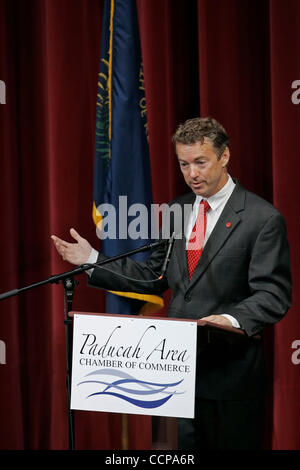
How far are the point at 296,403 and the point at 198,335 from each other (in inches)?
43.3

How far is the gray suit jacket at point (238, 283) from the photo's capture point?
6.70 feet

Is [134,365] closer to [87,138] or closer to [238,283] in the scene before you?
[238,283]

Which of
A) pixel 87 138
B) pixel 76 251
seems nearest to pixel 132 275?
pixel 76 251

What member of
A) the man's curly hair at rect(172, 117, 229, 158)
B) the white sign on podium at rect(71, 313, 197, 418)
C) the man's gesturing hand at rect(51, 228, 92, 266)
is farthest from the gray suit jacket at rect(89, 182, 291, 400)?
the man's gesturing hand at rect(51, 228, 92, 266)

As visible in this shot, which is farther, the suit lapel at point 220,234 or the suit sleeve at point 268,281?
the suit lapel at point 220,234

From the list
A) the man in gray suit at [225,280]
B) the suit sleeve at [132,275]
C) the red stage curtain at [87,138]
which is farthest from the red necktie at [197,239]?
the red stage curtain at [87,138]

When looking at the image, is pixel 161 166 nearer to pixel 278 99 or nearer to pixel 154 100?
pixel 154 100

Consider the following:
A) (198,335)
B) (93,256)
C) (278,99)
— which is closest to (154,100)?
(278,99)

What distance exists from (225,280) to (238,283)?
0.04m

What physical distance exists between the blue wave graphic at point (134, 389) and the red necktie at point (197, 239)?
0.48 m

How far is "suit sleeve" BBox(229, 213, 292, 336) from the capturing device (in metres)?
1.97

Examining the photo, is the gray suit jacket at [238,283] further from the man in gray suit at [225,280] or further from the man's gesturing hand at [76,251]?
the man's gesturing hand at [76,251]

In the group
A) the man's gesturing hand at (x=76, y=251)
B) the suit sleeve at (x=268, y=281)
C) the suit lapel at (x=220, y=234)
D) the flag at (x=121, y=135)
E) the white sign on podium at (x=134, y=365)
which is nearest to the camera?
the white sign on podium at (x=134, y=365)

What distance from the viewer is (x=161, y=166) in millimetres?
2818
